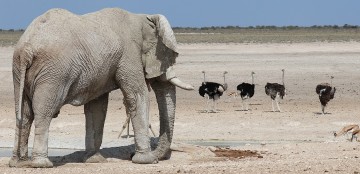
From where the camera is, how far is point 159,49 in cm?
1591

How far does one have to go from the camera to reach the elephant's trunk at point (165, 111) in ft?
52.8

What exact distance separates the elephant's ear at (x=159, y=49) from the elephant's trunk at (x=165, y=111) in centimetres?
29

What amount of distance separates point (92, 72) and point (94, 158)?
5.43ft

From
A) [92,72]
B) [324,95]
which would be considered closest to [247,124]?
[324,95]

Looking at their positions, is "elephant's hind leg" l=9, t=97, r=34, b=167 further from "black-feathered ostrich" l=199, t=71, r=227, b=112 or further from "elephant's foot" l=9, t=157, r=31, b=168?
"black-feathered ostrich" l=199, t=71, r=227, b=112

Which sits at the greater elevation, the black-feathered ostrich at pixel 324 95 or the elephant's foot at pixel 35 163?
the elephant's foot at pixel 35 163

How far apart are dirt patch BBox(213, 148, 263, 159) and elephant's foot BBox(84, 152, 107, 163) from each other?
6.48 ft

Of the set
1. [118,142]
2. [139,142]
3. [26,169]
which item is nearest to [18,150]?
[26,169]

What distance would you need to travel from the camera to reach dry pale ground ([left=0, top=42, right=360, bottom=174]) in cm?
1445

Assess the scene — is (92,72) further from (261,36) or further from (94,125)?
(261,36)

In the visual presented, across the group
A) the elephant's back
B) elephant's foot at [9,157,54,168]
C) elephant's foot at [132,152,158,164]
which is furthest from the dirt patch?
elephant's foot at [9,157,54,168]

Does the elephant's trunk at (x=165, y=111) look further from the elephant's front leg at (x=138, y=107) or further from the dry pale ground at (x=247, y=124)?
the elephant's front leg at (x=138, y=107)

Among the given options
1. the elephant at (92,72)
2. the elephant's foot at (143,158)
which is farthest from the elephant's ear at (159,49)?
the elephant's foot at (143,158)

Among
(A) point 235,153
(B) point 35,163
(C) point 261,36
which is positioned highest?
(B) point 35,163
